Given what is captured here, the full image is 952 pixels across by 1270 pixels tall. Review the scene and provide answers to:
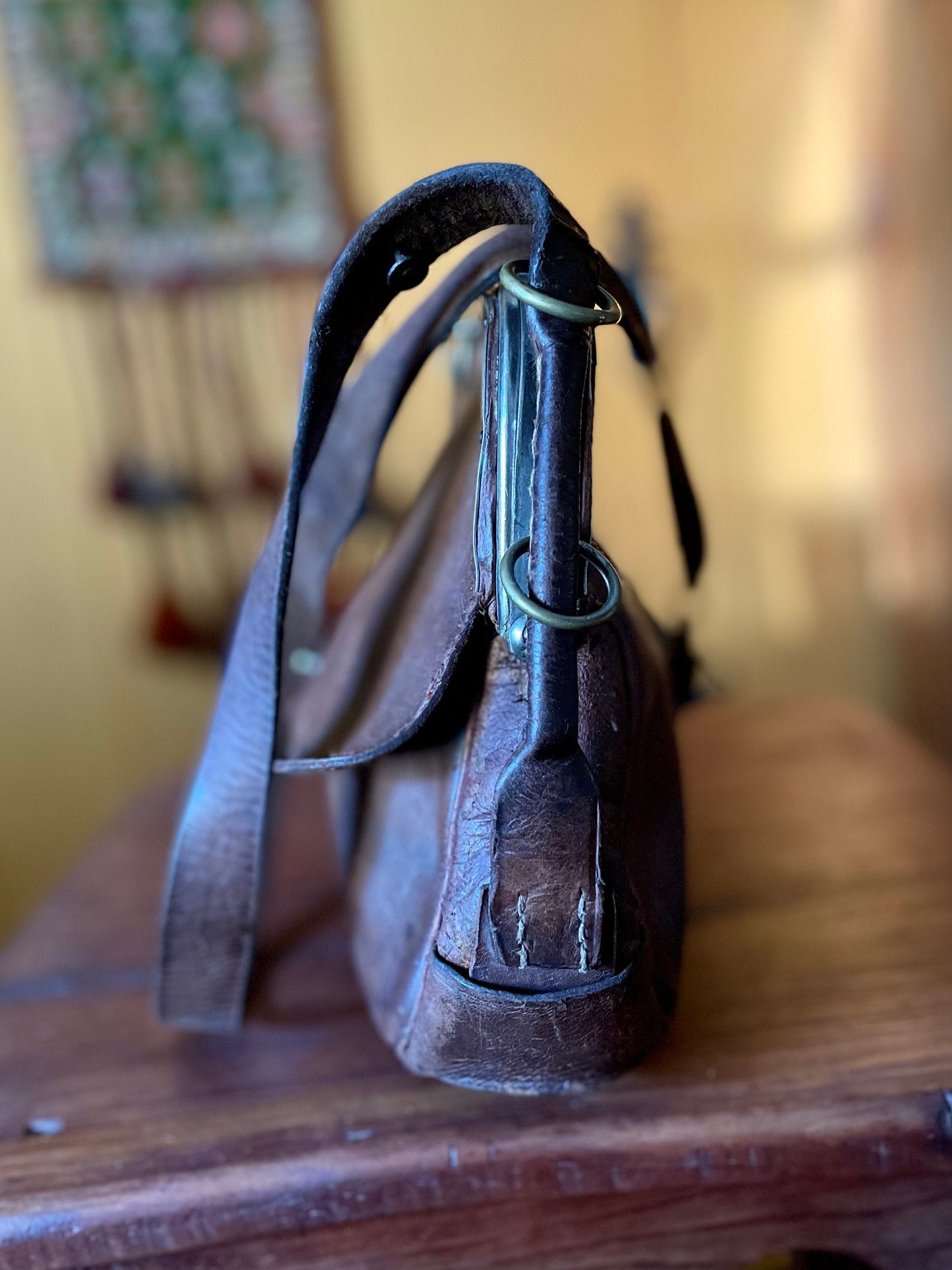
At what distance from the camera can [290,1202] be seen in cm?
31

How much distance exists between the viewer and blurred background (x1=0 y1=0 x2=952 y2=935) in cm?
121

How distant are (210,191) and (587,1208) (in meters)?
1.31

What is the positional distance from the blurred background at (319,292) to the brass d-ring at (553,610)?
86 centimetres

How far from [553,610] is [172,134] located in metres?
1.28

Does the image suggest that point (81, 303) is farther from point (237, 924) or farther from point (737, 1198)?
point (737, 1198)

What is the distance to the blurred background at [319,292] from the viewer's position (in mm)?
1214

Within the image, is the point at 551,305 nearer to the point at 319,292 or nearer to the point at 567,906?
the point at 567,906

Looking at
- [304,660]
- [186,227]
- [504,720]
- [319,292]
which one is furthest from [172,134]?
[504,720]

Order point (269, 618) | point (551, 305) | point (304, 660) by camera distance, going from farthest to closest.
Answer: point (304, 660)
point (269, 618)
point (551, 305)

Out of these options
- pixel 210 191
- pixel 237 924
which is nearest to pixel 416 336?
pixel 237 924

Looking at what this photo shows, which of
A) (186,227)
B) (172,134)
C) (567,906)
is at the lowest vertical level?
(567,906)

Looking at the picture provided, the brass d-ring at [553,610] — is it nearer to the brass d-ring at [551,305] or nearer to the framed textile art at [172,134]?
the brass d-ring at [551,305]

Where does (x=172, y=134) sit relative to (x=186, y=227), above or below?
above

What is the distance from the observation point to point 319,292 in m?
1.19
